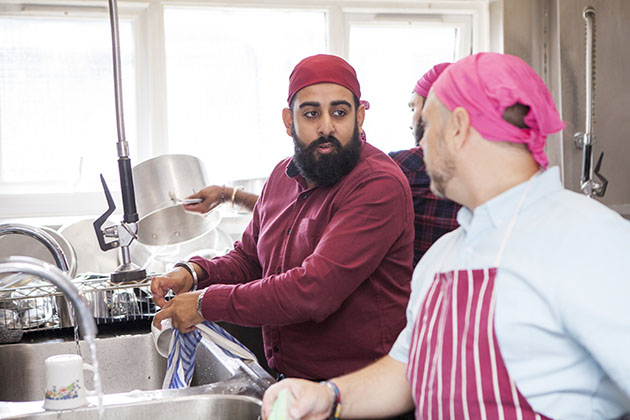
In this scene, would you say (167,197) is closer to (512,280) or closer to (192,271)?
(192,271)

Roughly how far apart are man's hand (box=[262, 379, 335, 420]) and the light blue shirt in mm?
314

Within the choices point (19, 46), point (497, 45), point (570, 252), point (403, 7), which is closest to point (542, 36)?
point (497, 45)

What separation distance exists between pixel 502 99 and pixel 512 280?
25 centimetres

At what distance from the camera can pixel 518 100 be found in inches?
39.8

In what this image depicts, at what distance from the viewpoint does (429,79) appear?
7.66ft

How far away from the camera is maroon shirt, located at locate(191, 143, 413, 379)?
162 cm

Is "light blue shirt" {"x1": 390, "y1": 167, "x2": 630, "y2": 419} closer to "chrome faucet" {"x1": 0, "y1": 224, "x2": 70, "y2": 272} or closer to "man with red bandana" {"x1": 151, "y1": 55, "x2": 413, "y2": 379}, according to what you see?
"man with red bandana" {"x1": 151, "y1": 55, "x2": 413, "y2": 379}

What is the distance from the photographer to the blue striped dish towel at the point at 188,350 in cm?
166

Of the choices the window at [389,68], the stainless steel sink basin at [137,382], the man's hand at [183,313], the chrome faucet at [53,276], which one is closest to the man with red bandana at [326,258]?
the man's hand at [183,313]

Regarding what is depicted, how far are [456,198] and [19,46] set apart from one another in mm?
2527

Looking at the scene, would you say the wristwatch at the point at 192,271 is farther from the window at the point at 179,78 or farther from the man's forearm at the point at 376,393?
the window at the point at 179,78

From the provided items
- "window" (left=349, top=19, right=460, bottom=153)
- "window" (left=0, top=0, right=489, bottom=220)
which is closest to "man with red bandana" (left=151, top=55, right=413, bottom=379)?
"window" (left=0, top=0, right=489, bottom=220)

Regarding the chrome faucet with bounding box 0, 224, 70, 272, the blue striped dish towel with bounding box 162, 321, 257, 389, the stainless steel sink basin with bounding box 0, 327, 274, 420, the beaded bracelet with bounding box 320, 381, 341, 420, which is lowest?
the stainless steel sink basin with bounding box 0, 327, 274, 420

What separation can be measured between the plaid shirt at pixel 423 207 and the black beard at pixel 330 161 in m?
0.48
